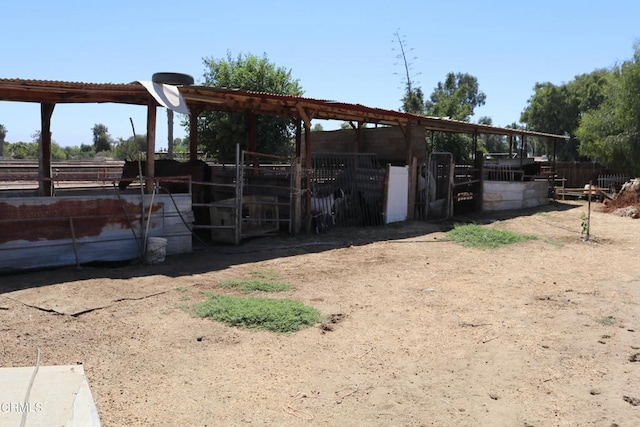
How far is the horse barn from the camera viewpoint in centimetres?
855

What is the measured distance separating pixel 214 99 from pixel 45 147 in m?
3.85

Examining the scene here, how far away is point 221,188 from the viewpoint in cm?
1317

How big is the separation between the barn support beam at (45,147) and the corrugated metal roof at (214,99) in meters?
0.34

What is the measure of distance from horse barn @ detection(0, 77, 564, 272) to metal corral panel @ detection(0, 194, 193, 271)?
2 centimetres

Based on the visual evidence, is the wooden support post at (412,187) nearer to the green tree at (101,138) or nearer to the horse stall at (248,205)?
the horse stall at (248,205)

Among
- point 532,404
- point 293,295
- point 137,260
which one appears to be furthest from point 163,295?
point 532,404

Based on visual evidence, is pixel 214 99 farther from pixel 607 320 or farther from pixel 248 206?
pixel 607 320

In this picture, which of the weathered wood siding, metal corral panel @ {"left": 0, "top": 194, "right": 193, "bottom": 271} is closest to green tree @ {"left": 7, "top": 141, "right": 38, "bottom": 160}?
the weathered wood siding

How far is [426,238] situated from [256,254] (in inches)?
183

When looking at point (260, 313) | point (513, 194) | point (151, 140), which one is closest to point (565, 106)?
point (513, 194)

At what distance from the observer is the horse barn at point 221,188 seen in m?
8.55

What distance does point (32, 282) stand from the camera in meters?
7.45

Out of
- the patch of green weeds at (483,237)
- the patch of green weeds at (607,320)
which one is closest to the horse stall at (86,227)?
the patch of green weeds at (483,237)

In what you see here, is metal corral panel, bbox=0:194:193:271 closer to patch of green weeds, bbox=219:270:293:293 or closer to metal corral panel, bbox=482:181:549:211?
patch of green weeds, bbox=219:270:293:293
